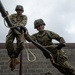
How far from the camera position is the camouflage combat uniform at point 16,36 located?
6.50m

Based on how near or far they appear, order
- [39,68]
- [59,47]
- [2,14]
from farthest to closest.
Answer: [39,68] < [59,47] < [2,14]

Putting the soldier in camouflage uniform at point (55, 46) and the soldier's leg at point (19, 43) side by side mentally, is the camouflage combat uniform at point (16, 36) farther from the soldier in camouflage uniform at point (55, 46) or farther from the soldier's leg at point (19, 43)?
the soldier in camouflage uniform at point (55, 46)

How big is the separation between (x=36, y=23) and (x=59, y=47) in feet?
2.08

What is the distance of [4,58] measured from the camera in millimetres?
11984

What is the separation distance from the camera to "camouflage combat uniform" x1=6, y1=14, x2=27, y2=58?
6.50 meters

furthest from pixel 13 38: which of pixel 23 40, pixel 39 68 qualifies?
pixel 39 68

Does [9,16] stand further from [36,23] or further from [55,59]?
[55,59]

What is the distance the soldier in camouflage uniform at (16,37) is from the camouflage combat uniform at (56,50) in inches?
15.5

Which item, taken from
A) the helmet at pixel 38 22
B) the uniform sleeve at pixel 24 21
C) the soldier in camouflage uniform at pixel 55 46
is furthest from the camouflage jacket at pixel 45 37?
the uniform sleeve at pixel 24 21

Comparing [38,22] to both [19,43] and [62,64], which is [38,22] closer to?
[19,43]

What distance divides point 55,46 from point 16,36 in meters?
0.79

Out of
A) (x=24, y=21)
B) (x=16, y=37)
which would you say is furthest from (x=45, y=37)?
(x=16, y=37)

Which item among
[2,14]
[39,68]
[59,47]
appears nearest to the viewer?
[2,14]

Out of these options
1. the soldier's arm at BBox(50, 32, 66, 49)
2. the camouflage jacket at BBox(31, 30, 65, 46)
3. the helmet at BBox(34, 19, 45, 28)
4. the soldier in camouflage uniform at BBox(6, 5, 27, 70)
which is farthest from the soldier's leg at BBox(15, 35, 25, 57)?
the soldier's arm at BBox(50, 32, 66, 49)
